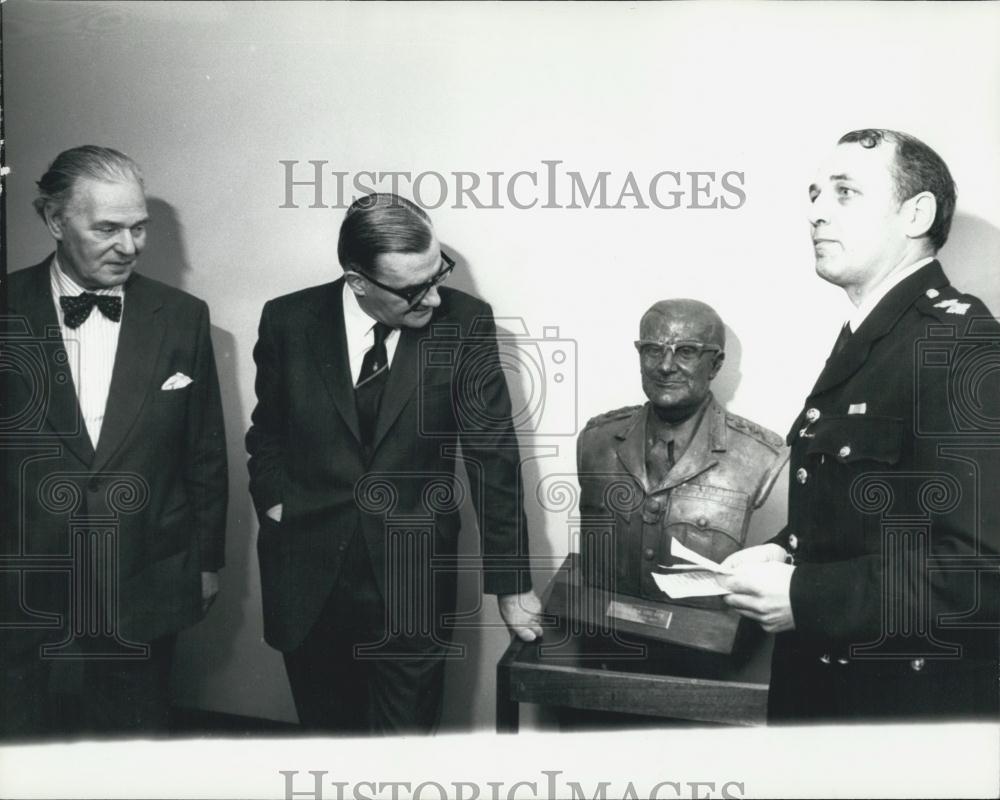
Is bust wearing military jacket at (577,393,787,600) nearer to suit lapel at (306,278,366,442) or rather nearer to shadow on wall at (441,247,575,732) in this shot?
shadow on wall at (441,247,575,732)

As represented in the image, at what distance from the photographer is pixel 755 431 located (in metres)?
2.70

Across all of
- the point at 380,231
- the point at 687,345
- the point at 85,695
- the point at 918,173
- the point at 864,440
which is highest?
the point at 918,173

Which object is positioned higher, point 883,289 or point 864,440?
point 883,289

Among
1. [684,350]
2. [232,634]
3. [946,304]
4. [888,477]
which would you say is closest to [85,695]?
[232,634]

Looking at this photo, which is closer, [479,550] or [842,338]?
[842,338]

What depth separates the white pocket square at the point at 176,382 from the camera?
9.14ft

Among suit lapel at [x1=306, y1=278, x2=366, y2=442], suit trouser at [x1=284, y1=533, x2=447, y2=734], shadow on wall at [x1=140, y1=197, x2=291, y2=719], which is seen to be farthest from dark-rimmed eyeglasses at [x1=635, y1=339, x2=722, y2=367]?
shadow on wall at [x1=140, y1=197, x2=291, y2=719]

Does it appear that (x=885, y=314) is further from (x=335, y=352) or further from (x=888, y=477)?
(x=335, y=352)

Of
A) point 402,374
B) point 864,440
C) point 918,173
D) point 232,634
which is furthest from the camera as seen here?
point 232,634

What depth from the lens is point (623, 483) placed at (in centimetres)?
273

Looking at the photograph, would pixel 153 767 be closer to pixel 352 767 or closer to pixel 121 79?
pixel 352 767

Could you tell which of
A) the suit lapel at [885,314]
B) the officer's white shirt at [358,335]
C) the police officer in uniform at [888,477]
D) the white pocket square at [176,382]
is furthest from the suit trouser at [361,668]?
the suit lapel at [885,314]

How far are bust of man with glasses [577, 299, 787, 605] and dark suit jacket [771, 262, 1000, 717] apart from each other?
0.46 ft

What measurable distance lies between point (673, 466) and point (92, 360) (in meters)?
1.65
